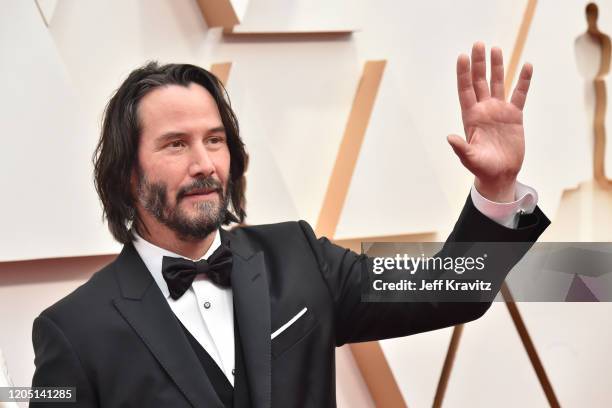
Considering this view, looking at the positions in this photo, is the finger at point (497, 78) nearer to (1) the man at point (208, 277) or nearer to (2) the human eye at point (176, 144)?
(1) the man at point (208, 277)

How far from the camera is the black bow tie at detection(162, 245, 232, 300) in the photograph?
150 centimetres

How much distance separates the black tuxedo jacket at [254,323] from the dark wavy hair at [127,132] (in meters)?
0.11

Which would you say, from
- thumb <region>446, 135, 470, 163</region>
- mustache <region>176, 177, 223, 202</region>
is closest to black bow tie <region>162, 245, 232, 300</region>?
mustache <region>176, 177, 223, 202</region>

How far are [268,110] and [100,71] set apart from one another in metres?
0.43

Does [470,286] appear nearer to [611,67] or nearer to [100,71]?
[100,71]

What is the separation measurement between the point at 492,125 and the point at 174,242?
618 mm

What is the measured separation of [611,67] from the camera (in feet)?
8.34

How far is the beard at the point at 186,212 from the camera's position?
4.92ft

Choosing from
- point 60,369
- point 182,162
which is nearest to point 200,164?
point 182,162

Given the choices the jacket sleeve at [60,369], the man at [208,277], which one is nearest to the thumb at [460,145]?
the man at [208,277]

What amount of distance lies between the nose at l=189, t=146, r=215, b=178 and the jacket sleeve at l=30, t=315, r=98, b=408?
0.36 meters

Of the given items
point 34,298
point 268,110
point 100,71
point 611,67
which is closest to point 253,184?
point 268,110

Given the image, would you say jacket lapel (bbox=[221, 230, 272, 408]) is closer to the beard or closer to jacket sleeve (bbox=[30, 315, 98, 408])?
the beard

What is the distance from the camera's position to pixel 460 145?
A: 1.39 meters
